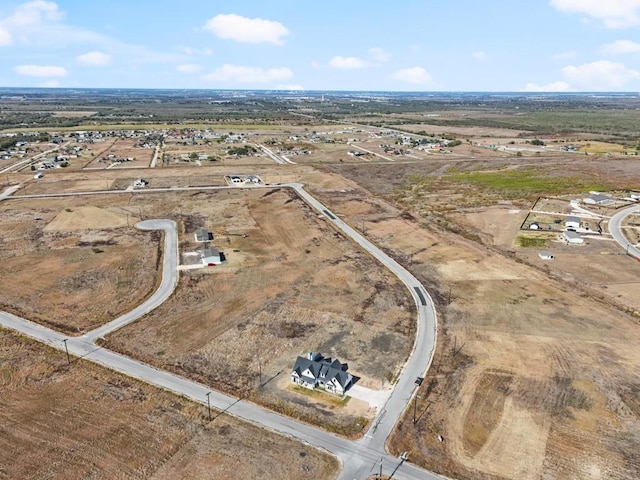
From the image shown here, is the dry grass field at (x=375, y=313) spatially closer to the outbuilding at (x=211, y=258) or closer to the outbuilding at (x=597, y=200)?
the outbuilding at (x=211, y=258)

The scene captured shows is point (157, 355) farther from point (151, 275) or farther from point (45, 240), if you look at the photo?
point (45, 240)

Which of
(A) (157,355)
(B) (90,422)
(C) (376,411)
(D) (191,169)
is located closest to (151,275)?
(A) (157,355)

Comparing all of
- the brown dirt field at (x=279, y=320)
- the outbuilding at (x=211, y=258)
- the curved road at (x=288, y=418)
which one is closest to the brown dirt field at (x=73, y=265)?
the curved road at (x=288, y=418)

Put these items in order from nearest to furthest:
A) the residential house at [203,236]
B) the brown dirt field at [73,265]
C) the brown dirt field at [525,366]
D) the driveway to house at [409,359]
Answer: the brown dirt field at [525,366] → the driveway to house at [409,359] → the brown dirt field at [73,265] → the residential house at [203,236]

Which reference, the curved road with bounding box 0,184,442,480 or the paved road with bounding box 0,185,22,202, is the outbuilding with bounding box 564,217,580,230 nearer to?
the curved road with bounding box 0,184,442,480

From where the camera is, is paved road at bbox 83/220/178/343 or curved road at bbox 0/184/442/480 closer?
curved road at bbox 0/184/442/480

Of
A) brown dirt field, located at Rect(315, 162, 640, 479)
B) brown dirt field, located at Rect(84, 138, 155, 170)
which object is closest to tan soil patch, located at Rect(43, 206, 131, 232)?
brown dirt field, located at Rect(315, 162, 640, 479)

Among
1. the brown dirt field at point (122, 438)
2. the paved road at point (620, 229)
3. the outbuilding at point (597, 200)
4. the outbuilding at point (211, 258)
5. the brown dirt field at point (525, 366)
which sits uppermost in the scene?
the outbuilding at point (597, 200)

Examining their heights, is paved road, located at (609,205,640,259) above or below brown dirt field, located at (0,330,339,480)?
Result: above
